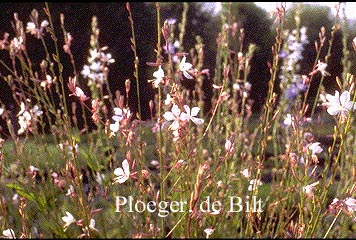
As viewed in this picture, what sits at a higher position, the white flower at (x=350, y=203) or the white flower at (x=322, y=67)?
the white flower at (x=322, y=67)

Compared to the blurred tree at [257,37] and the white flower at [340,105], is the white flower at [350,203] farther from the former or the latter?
the blurred tree at [257,37]

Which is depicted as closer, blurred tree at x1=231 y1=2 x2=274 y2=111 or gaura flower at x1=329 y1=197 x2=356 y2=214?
gaura flower at x1=329 y1=197 x2=356 y2=214

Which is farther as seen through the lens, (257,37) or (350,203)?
(257,37)

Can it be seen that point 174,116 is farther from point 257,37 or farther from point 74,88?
point 257,37

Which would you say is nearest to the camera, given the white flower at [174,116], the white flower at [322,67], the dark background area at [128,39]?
the white flower at [174,116]

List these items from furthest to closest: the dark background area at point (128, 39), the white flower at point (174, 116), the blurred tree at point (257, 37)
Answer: the blurred tree at point (257, 37)
the dark background area at point (128, 39)
the white flower at point (174, 116)

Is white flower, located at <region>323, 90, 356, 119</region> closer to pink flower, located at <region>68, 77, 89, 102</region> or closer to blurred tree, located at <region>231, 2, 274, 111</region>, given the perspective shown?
pink flower, located at <region>68, 77, 89, 102</region>

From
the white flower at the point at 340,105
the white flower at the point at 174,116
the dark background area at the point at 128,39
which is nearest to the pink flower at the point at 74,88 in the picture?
the white flower at the point at 174,116

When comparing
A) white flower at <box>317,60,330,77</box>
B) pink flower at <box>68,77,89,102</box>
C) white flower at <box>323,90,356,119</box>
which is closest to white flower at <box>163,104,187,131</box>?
pink flower at <box>68,77,89,102</box>

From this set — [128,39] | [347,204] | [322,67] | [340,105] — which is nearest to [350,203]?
[347,204]

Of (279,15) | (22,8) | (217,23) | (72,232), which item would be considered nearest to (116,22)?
(22,8)

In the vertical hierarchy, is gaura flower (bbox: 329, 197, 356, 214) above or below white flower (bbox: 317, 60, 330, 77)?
below

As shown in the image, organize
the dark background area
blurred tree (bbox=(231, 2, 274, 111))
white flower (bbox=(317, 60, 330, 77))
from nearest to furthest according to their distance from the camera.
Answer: white flower (bbox=(317, 60, 330, 77)) → the dark background area → blurred tree (bbox=(231, 2, 274, 111))

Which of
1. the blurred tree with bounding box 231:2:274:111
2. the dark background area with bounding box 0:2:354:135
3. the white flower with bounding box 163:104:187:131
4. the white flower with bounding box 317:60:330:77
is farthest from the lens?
the blurred tree with bounding box 231:2:274:111
